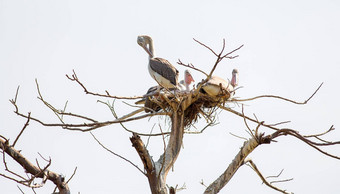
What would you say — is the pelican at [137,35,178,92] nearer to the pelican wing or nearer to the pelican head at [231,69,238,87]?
the pelican wing

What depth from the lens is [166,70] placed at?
32.7 ft

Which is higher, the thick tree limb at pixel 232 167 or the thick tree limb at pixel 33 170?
the thick tree limb at pixel 232 167

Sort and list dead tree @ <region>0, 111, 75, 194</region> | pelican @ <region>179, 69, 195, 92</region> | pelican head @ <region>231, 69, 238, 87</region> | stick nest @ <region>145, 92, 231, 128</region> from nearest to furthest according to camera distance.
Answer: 1. dead tree @ <region>0, 111, 75, 194</region>
2. stick nest @ <region>145, 92, 231, 128</region>
3. pelican head @ <region>231, 69, 238, 87</region>
4. pelican @ <region>179, 69, 195, 92</region>

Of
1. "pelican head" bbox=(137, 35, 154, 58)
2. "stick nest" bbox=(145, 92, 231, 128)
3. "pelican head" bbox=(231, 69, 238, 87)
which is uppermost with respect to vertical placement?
"pelican head" bbox=(137, 35, 154, 58)

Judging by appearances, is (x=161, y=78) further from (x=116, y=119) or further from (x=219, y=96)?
(x=116, y=119)

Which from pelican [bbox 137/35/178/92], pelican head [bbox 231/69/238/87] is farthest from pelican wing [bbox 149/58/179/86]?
pelican head [bbox 231/69/238/87]

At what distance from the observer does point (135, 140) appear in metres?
5.82

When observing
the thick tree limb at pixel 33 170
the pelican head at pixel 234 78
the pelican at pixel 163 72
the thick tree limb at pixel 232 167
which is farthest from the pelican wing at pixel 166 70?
the thick tree limb at pixel 33 170

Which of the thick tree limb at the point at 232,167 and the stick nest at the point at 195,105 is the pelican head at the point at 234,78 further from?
the thick tree limb at the point at 232,167

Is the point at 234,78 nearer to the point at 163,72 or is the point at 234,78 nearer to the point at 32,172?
the point at 163,72

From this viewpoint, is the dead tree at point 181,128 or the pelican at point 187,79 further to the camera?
the pelican at point 187,79

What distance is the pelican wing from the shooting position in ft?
32.6

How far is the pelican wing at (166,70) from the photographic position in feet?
32.6

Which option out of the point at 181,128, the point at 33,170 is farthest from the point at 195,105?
the point at 33,170
